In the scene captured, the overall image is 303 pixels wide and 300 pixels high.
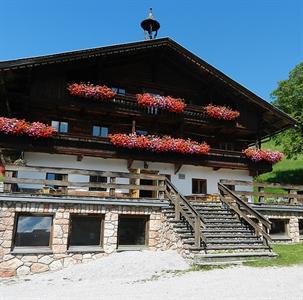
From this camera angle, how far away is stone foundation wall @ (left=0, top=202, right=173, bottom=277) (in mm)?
11391

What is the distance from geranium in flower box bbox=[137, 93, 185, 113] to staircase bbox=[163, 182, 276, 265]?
5.73 meters

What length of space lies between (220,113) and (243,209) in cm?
684

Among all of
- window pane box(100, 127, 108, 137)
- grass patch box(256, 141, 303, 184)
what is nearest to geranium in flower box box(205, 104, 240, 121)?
window pane box(100, 127, 108, 137)

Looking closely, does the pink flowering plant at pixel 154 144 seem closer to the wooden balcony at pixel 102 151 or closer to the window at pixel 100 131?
the wooden balcony at pixel 102 151

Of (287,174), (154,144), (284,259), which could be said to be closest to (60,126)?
(154,144)

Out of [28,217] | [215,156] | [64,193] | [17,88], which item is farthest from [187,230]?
[17,88]

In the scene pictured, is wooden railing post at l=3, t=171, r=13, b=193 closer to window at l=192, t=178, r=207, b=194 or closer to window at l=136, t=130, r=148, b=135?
window at l=136, t=130, r=148, b=135

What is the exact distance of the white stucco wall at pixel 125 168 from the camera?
1701 cm

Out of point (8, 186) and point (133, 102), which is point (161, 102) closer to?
point (133, 102)

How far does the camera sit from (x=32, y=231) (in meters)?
12.0

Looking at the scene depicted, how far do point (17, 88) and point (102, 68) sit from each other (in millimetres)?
4511

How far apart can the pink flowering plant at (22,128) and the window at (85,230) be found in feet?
16.4

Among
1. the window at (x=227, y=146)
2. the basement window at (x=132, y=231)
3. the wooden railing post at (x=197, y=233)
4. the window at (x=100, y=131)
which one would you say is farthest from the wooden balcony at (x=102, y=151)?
the wooden railing post at (x=197, y=233)

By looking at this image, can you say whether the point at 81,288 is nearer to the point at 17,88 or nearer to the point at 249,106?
the point at 17,88
